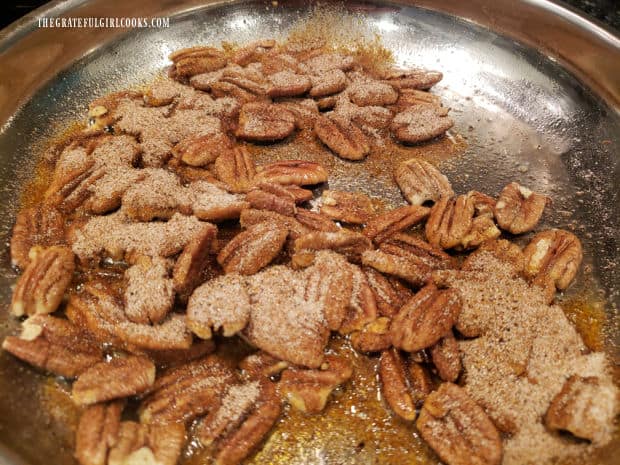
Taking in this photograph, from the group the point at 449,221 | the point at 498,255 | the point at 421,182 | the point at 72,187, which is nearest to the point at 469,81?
the point at 421,182

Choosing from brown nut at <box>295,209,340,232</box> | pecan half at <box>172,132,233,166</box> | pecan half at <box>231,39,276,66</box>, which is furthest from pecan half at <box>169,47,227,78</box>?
brown nut at <box>295,209,340,232</box>

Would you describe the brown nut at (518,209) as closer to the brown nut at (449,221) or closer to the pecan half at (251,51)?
the brown nut at (449,221)

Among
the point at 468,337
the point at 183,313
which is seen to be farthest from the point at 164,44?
the point at 468,337

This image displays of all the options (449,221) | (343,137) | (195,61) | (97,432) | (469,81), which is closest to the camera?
(97,432)

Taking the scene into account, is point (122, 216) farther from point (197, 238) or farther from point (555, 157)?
point (555, 157)

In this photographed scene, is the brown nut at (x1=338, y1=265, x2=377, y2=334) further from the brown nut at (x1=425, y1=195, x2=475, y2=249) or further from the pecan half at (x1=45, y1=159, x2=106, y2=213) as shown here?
the pecan half at (x1=45, y1=159, x2=106, y2=213)

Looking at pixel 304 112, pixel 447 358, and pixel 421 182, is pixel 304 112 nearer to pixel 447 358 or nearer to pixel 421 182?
pixel 421 182

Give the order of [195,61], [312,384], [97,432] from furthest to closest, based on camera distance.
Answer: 1. [195,61]
2. [312,384]
3. [97,432]
